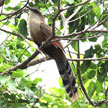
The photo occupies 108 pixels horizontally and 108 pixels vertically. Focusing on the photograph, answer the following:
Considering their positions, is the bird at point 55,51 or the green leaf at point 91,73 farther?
the bird at point 55,51

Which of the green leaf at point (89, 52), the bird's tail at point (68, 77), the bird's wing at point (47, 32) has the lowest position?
the bird's tail at point (68, 77)

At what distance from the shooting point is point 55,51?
12.8ft

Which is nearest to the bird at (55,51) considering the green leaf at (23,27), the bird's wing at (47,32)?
the bird's wing at (47,32)

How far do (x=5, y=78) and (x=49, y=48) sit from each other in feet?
3.60

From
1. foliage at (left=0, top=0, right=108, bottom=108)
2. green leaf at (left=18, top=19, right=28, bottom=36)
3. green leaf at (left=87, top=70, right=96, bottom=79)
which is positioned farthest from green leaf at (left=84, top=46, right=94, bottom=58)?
green leaf at (left=18, top=19, right=28, bottom=36)

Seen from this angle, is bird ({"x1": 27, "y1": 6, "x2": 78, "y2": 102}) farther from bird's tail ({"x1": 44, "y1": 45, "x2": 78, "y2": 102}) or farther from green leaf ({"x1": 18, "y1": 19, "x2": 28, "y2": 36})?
green leaf ({"x1": 18, "y1": 19, "x2": 28, "y2": 36})

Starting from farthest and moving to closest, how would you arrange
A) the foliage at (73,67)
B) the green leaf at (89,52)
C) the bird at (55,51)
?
the bird at (55,51), the green leaf at (89,52), the foliage at (73,67)

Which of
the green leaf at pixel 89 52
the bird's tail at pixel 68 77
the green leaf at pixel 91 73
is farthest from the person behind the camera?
the bird's tail at pixel 68 77

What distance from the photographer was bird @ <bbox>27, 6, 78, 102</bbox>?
376cm

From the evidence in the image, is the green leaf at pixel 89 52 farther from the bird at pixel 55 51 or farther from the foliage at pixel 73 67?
the bird at pixel 55 51

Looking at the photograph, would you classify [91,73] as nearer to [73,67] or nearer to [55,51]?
[73,67]

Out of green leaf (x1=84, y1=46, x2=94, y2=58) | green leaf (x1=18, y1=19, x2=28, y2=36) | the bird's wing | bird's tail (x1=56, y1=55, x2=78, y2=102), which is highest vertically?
Answer: green leaf (x1=18, y1=19, x2=28, y2=36)

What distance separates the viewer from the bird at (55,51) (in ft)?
12.3

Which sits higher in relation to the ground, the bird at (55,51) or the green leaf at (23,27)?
the green leaf at (23,27)
